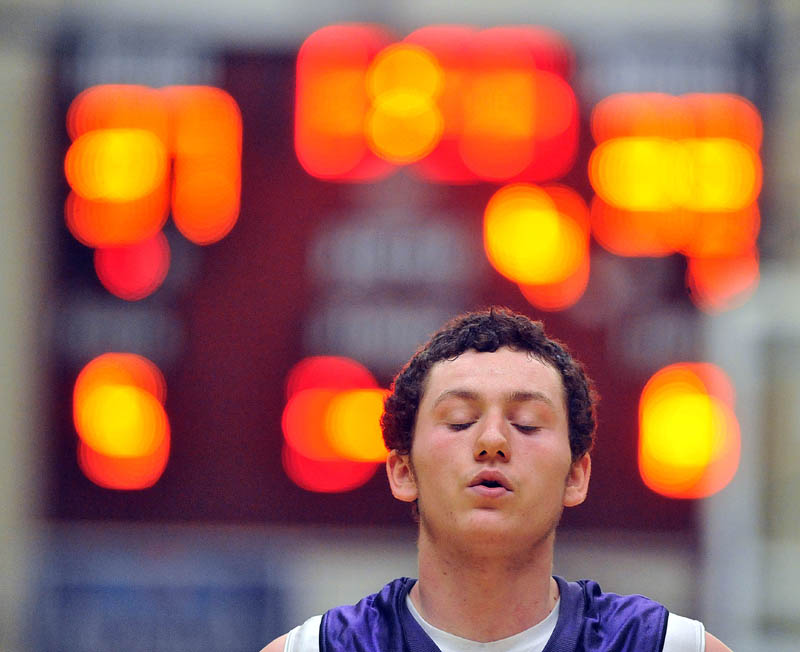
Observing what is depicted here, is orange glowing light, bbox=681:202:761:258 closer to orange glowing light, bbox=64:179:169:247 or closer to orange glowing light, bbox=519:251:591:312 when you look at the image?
orange glowing light, bbox=519:251:591:312

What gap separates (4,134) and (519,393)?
417 centimetres

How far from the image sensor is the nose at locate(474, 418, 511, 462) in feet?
6.16

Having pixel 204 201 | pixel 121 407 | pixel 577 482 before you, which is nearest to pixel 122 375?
pixel 121 407

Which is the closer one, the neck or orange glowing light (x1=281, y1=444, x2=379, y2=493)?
the neck

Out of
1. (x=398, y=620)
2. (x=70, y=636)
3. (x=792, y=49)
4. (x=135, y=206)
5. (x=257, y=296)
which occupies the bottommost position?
(x=70, y=636)

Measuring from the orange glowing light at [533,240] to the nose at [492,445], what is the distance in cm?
313

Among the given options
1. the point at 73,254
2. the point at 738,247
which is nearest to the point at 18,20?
the point at 73,254

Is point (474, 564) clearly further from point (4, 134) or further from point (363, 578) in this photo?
point (4, 134)

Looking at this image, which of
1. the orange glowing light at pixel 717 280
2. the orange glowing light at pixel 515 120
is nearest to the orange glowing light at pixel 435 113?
the orange glowing light at pixel 515 120

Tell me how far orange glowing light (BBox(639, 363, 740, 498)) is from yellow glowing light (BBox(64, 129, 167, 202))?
6.50 ft

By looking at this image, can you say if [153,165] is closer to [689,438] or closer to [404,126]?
[404,126]

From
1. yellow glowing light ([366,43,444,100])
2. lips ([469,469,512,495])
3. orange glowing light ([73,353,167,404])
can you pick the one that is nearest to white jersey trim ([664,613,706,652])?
lips ([469,469,512,495])

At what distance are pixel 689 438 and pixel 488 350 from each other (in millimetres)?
3097

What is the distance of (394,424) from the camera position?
2.06 m
